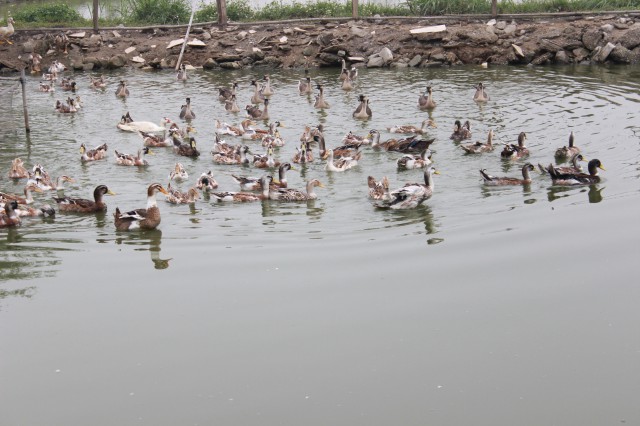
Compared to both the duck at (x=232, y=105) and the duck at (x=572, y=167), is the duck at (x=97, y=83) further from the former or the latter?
the duck at (x=572, y=167)

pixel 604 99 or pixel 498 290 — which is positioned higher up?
pixel 604 99

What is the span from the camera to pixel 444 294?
10.6m

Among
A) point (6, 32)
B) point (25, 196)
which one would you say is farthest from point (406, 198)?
point (6, 32)

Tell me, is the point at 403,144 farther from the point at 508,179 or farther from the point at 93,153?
the point at 93,153

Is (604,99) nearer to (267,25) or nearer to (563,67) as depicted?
(563,67)

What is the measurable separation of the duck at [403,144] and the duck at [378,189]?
8.81 ft

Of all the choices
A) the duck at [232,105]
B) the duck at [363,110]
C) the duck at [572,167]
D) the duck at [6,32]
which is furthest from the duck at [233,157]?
the duck at [6,32]

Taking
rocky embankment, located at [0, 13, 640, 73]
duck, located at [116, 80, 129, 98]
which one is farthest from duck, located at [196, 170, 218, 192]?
rocky embankment, located at [0, 13, 640, 73]

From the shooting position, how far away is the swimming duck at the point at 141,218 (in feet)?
44.7

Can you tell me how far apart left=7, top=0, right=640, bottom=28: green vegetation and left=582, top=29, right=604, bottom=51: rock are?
2438 millimetres

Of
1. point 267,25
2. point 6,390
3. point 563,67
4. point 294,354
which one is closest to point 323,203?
point 294,354

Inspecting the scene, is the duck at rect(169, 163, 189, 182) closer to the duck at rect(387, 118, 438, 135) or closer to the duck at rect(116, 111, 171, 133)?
the duck at rect(116, 111, 171, 133)

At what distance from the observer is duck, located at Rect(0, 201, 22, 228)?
545 inches

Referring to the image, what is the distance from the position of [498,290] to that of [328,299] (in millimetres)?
1944
